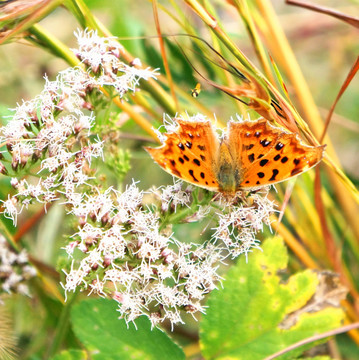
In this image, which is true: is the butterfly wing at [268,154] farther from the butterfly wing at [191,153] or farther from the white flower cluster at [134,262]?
the white flower cluster at [134,262]

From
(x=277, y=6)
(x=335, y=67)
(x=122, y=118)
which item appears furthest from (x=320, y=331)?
(x=277, y=6)

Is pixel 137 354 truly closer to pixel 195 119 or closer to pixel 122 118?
pixel 195 119

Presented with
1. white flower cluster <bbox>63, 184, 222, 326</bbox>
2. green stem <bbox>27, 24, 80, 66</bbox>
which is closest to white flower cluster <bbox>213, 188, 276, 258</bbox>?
white flower cluster <bbox>63, 184, 222, 326</bbox>

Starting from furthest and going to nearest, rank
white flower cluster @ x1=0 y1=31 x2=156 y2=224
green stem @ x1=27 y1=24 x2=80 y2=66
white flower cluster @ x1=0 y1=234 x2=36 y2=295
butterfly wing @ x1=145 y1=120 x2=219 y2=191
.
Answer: white flower cluster @ x1=0 y1=234 x2=36 y2=295 → green stem @ x1=27 y1=24 x2=80 y2=66 → white flower cluster @ x1=0 y1=31 x2=156 y2=224 → butterfly wing @ x1=145 y1=120 x2=219 y2=191

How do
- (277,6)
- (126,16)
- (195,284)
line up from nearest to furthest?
1. (195,284)
2. (126,16)
3. (277,6)

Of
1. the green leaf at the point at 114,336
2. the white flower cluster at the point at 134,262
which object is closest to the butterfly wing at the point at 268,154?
the white flower cluster at the point at 134,262

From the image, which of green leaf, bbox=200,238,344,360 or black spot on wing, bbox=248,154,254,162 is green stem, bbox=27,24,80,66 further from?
green leaf, bbox=200,238,344,360
